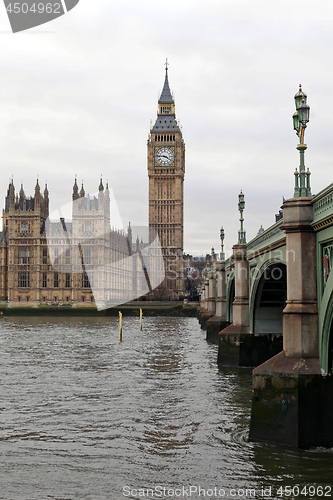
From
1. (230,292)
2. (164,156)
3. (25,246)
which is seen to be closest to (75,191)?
(25,246)

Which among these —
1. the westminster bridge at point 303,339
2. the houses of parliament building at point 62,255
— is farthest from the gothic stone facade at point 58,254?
the westminster bridge at point 303,339

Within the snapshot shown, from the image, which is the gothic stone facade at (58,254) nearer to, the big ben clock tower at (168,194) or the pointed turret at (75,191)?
the pointed turret at (75,191)

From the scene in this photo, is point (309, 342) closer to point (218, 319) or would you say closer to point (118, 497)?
point (118, 497)

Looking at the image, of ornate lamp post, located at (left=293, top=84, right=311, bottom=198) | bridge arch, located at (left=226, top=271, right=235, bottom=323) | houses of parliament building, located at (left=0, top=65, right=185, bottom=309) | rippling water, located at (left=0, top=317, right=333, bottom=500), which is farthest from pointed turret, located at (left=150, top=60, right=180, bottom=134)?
ornate lamp post, located at (left=293, top=84, right=311, bottom=198)

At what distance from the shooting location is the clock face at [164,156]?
431 feet

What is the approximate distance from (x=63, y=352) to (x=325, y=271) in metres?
23.4

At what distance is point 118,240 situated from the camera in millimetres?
120875

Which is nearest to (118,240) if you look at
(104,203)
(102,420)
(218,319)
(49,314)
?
(104,203)

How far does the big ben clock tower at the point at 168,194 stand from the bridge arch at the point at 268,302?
4019 inches

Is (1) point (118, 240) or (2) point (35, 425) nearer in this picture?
(2) point (35, 425)

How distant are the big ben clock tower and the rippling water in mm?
102835

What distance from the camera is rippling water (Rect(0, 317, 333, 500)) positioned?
10.2m

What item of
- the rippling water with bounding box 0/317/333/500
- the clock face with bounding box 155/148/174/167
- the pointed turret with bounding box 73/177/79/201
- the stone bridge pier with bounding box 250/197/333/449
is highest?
the clock face with bounding box 155/148/174/167

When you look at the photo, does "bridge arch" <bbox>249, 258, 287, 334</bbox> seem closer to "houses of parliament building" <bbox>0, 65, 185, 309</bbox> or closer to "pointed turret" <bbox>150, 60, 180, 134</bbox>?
"houses of parliament building" <bbox>0, 65, 185, 309</bbox>
